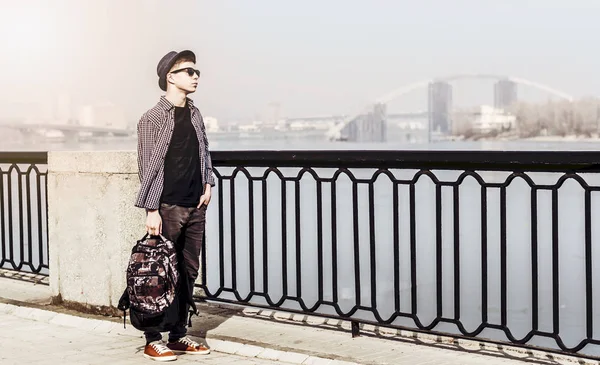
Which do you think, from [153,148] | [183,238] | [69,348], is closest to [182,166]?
[153,148]

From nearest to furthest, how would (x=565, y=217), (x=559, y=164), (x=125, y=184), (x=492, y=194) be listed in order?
1. (x=559, y=164)
2. (x=125, y=184)
3. (x=565, y=217)
4. (x=492, y=194)

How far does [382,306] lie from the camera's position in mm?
14695

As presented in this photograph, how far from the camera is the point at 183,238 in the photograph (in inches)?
251

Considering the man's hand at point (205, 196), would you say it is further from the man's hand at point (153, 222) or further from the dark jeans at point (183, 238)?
the man's hand at point (153, 222)

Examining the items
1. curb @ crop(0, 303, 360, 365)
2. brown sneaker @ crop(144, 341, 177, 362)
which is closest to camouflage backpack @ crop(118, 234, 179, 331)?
brown sneaker @ crop(144, 341, 177, 362)

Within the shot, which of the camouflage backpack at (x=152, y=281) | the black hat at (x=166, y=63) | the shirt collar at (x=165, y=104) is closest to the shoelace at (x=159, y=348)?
the camouflage backpack at (x=152, y=281)

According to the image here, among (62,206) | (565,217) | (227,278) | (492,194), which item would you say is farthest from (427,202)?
(62,206)

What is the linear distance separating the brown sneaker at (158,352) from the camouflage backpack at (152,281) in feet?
0.46

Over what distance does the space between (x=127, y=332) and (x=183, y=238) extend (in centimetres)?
123

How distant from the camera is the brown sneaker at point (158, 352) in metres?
6.19

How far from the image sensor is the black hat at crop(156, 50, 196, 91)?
616cm

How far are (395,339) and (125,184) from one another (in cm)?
250

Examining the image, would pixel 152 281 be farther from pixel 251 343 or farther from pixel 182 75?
pixel 182 75

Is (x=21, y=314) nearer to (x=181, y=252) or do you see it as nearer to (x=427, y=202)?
(x=181, y=252)
